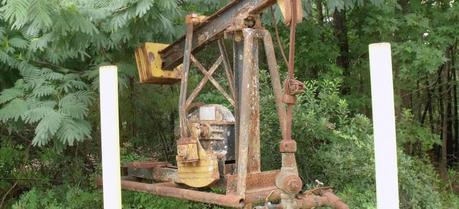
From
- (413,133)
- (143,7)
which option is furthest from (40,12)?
(413,133)

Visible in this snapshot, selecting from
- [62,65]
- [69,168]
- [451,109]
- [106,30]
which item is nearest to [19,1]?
[106,30]

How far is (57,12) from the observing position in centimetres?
396

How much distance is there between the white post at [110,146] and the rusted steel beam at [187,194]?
7.21 ft

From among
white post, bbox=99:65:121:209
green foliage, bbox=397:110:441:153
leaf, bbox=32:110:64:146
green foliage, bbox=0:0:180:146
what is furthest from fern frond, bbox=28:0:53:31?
green foliage, bbox=397:110:441:153

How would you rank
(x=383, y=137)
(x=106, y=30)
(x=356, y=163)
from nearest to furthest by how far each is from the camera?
(x=383, y=137) < (x=106, y=30) < (x=356, y=163)

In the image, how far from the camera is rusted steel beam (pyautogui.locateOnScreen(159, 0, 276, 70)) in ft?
12.8

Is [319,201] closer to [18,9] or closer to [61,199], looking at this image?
[18,9]

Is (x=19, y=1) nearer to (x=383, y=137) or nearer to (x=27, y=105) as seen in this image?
(x=27, y=105)

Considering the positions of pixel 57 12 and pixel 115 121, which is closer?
pixel 115 121

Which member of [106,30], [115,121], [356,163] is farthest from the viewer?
[356,163]

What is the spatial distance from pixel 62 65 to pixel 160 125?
1.90m

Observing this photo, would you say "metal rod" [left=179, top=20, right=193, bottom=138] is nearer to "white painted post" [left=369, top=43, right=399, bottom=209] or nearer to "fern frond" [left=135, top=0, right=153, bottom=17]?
"fern frond" [left=135, top=0, right=153, bottom=17]

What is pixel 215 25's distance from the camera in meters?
4.27

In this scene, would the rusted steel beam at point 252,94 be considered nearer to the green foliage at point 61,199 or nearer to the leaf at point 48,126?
the leaf at point 48,126
